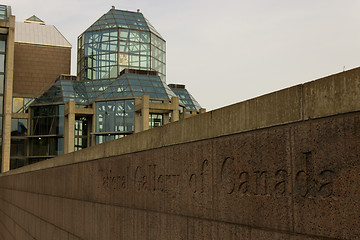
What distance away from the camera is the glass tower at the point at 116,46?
62125 millimetres

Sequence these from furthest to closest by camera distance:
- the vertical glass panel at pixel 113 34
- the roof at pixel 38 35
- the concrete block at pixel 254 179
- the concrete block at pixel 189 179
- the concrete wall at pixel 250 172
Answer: the roof at pixel 38 35
the vertical glass panel at pixel 113 34
the concrete block at pixel 189 179
the concrete block at pixel 254 179
the concrete wall at pixel 250 172

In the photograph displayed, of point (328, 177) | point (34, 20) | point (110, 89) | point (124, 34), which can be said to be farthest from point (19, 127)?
point (328, 177)

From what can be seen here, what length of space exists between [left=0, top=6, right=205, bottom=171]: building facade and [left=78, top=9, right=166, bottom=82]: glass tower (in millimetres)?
128

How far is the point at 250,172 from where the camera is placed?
3.73 meters

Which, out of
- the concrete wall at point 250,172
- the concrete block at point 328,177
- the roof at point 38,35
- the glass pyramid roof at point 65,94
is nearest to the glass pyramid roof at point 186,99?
the glass pyramid roof at point 65,94

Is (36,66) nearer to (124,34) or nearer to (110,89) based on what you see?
(124,34)

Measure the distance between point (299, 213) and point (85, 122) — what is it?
178 ft

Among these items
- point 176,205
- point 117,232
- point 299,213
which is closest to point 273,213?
point 299,213

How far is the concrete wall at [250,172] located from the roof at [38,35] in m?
66.3

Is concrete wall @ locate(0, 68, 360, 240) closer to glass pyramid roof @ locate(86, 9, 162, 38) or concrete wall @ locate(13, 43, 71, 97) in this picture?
glass pyramid roof @ locate(86, 9, 162, 38)

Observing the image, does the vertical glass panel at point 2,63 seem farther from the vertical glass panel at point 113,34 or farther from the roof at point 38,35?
the roof at point 38,35

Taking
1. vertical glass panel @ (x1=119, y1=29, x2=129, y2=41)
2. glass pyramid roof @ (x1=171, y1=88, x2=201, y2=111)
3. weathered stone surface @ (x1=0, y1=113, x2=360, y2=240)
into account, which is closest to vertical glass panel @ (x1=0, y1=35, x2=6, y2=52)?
vertical glass panel @ (x1=119, y1=29, x2=129, y2=41)

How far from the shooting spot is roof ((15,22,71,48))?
2729 inches

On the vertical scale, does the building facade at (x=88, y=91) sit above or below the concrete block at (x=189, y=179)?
above
